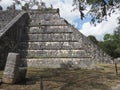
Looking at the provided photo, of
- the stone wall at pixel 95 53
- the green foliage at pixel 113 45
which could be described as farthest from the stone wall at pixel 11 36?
the green foliage at pixel 113 45

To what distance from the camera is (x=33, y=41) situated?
2031 cm

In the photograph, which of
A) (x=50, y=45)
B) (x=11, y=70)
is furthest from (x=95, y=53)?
(x=11, y=70)

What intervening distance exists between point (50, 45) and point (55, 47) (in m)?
0.45

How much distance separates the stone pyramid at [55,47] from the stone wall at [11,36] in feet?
1.33

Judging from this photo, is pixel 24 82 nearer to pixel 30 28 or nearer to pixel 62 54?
pixel 62 54

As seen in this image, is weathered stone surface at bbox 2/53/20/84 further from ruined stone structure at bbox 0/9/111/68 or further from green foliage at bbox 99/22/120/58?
green foliage at bbox 99/22/120/58

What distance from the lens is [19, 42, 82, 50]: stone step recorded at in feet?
65.1

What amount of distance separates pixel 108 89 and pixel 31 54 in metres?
8.46

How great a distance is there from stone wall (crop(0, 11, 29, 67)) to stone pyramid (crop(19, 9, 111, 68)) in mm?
406

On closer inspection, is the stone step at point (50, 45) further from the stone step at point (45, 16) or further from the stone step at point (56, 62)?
the stone step at point (45, 16)

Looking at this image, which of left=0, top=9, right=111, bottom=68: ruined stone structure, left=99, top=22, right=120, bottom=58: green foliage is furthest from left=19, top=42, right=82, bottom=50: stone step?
left=99, top=22, right=120, bottom=58: green foliage

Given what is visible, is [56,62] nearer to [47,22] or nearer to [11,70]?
[47,22]

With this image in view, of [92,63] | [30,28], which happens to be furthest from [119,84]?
[30,28]

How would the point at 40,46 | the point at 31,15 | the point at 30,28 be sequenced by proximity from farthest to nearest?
the point at 31,15
the point at 30,28
the point at 40,46
